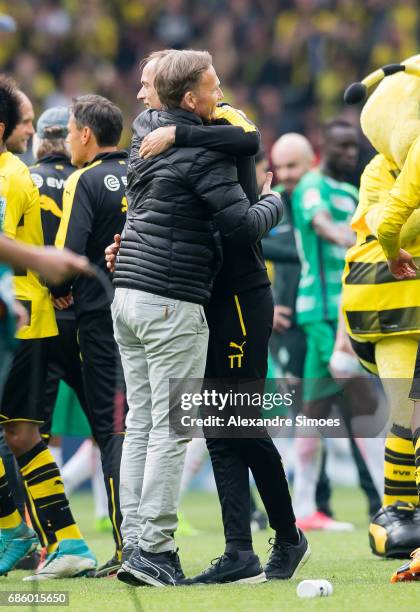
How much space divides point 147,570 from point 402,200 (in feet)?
6.06

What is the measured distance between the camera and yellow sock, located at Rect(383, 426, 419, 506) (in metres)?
6.28

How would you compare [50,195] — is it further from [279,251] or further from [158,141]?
[279,251]

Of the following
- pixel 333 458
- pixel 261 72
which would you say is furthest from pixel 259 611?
pixel 261 72

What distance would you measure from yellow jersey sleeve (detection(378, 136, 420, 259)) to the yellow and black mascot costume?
0.51 m

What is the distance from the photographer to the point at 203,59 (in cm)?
520

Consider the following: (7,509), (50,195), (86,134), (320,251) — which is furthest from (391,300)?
(320,251)

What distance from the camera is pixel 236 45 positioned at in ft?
54.1

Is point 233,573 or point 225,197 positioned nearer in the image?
point 225,197

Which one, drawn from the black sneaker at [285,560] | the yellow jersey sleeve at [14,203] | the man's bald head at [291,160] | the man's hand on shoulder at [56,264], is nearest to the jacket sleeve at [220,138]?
the yellow jersey sleeve at [14,203]

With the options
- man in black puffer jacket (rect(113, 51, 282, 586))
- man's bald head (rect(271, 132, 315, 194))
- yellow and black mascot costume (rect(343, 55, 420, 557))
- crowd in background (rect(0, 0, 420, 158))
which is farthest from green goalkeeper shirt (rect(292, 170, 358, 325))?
crowd in background (rect(0, 0, 420, 158))

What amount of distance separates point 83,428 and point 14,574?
6.70ft

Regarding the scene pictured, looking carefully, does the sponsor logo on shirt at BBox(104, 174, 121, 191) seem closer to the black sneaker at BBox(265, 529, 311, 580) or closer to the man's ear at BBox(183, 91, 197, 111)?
the man's ear at BBox(183, 91, 197, 111)

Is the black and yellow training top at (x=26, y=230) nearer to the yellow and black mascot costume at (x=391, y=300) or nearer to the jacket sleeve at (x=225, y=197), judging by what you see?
the jacket sleeve at (x=225, y=197)

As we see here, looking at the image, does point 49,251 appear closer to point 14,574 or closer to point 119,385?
point 119,385
